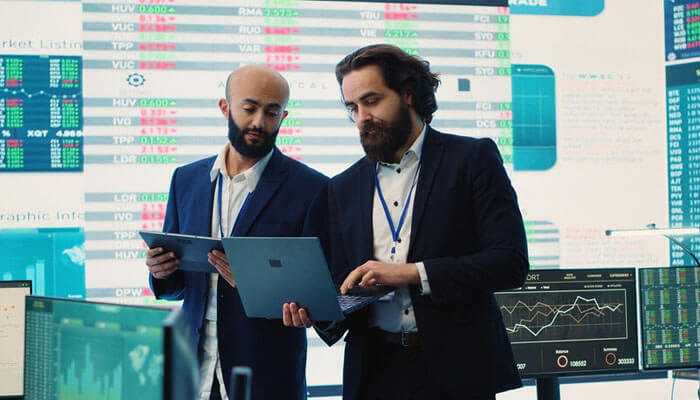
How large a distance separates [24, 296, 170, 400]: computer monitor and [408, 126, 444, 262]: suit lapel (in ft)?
3.02

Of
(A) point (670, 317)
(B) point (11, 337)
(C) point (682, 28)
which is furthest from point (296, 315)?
(C) point (682, 28)

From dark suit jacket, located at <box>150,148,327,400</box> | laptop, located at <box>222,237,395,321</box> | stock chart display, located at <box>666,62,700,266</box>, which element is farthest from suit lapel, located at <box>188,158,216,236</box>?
stock chart display, located at <box>666,62,700,266</box>

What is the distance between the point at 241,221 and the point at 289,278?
1.46 feet

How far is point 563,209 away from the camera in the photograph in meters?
4.61

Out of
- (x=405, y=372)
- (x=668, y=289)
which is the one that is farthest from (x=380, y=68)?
(x=668, y=289)

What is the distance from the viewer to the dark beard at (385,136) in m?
2.25

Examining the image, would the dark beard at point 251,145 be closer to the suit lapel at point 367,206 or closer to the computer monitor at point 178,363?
the suit lapel at point 367,206

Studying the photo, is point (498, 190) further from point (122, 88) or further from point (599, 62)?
point (599, 62)

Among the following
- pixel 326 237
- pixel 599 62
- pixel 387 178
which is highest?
pixel 599 62

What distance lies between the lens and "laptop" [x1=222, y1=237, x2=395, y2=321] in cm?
201

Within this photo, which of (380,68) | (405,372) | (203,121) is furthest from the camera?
(203,121)

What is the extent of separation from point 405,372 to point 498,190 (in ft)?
1.67

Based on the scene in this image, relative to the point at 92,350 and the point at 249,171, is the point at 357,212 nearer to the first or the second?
the point at 249,171

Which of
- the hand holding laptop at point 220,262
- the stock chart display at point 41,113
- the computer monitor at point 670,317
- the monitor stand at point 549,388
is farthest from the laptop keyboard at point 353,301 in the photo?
the stock chart display at point 41,113
